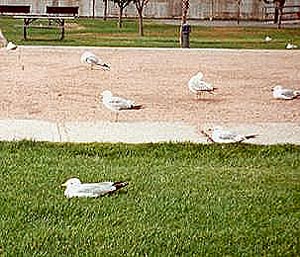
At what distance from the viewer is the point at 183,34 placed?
24375mm

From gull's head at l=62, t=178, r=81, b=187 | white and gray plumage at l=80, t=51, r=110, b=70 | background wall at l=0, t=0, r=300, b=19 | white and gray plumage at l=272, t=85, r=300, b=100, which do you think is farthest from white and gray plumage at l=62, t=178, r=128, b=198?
background wall at l=0, t=0, r=300, b=19

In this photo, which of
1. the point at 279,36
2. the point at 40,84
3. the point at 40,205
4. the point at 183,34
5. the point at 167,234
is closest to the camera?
the point at 167,234

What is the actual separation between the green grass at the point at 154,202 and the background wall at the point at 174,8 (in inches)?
1552

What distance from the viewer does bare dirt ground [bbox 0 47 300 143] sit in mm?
11922

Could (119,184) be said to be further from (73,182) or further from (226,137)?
(226,137)

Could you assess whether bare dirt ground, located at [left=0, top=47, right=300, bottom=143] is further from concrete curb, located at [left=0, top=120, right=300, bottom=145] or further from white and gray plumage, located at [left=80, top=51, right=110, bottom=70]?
concrete curb, located at [left=0, top=120, right=300, bottom=145]

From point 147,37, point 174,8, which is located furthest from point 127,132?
point 174,8

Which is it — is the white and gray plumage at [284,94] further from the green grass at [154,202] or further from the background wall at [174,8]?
the background wall at [174,8]

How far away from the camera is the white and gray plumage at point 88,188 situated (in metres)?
7.14

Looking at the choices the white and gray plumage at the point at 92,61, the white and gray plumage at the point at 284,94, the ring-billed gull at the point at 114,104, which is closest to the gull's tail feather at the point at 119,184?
the ring-billed gull at the point at 114,104

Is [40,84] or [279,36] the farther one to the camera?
[279,36]

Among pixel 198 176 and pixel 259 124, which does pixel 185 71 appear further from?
pixel 198 176

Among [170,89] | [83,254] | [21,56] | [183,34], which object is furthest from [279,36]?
[83,254]

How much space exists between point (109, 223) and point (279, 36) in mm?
27732
